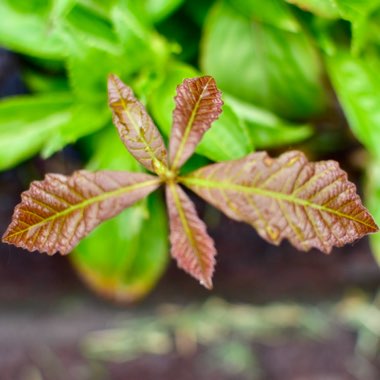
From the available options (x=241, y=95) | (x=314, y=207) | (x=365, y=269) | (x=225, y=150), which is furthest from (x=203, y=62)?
(x=365, y=269)

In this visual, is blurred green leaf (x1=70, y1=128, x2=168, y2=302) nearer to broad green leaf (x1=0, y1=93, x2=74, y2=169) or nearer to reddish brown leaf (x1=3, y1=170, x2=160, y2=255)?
broad green leaf (x1=0, y1=93, x2=74, y2=169)

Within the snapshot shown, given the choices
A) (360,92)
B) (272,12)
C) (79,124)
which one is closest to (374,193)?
(360,92)

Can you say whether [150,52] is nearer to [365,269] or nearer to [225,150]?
[225,150]

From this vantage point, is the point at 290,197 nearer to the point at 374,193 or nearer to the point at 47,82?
the point at 374,193

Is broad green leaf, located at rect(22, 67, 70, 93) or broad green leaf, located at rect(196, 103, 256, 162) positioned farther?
broad green leaf, located at rect(22, 67, 70, 93)

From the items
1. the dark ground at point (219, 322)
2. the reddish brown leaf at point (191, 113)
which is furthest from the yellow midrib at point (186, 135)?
the dark ground at point (219, 322)

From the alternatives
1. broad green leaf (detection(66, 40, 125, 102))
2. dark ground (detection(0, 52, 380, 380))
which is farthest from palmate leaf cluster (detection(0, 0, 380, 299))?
dark ground (detection(0, 52, 380, 380))
